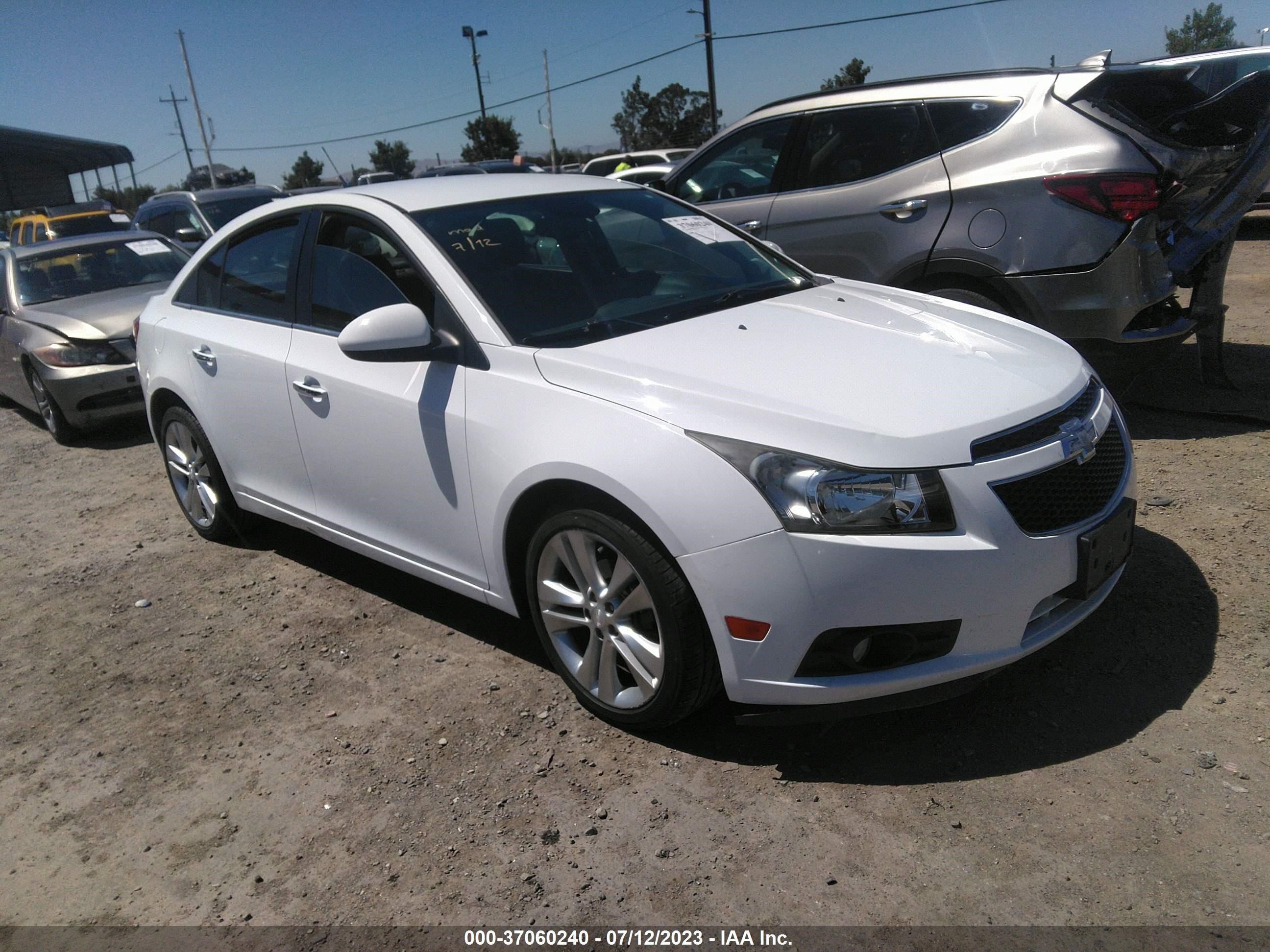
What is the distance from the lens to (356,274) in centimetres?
370

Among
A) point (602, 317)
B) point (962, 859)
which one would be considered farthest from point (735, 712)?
point (602, 317)

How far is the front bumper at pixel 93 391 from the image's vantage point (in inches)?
280

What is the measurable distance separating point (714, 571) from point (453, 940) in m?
1.10

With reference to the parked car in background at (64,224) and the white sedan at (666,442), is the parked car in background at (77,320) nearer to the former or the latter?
the white sedan at (666,442)

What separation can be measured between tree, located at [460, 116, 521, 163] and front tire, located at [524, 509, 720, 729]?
5484 cm

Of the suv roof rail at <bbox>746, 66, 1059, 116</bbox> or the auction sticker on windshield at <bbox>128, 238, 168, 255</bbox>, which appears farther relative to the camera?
the auction sticker on windshield at <bbox>128, 238, 168, 255</bbox>

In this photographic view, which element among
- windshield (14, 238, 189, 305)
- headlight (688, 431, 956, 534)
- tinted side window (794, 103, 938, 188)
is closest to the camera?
headlight (688, 431, 956, 534)

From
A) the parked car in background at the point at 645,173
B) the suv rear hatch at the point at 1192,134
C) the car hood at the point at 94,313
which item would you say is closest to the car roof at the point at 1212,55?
the suv rear hatch at the point at 1192,134

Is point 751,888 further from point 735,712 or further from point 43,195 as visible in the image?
point 43,195

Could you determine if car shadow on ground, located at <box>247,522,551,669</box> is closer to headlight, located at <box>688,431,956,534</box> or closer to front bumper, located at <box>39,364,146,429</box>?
headlight, located at <box>688,431,956,534</box>

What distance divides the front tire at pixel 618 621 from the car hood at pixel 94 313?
5586 mm

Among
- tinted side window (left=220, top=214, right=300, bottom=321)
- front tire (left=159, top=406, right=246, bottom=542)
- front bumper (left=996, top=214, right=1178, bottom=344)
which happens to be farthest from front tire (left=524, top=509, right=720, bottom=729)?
front bumper (left=996, top=214, right=1178, bottom=344)

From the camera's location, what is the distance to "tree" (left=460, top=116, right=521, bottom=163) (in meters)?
55.1

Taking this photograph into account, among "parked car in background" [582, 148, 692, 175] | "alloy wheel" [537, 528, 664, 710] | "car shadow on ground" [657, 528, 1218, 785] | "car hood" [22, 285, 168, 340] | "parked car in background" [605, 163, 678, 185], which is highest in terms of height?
"parked car in background" [582, 148, 692, 175]
